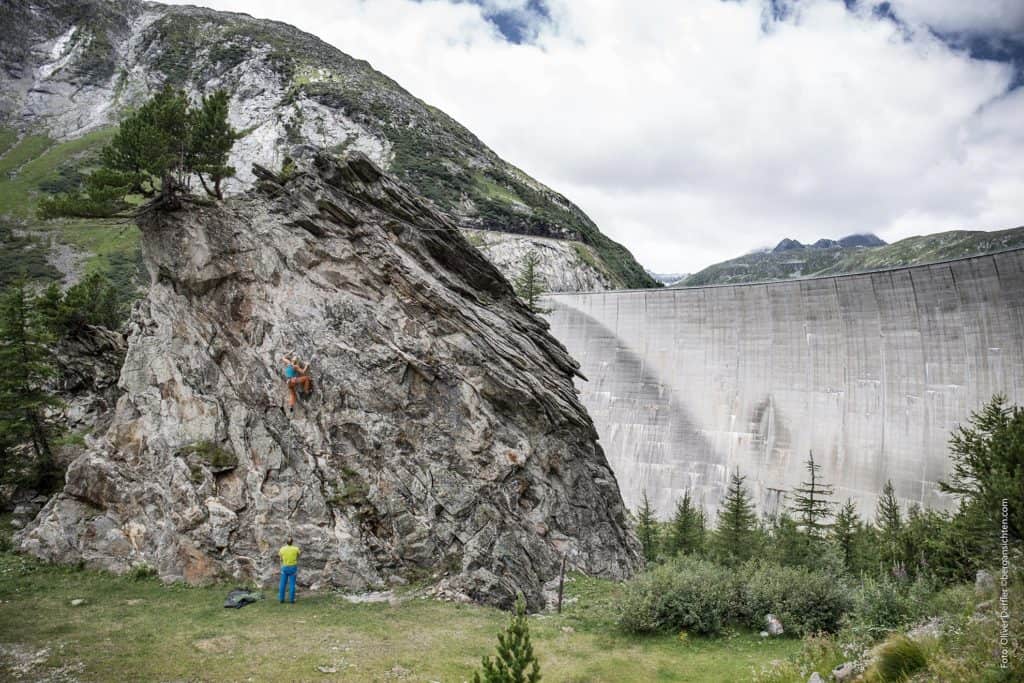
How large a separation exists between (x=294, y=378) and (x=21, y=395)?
13521mm

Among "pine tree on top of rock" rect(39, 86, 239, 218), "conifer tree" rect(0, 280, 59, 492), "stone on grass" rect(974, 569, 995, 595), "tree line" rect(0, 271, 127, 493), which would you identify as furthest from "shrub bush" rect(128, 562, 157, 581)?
"stone on grass" rect(974, 569, 995, 595)

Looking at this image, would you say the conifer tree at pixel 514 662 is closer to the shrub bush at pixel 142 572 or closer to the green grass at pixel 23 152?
the shrub bush at pixel 142 572

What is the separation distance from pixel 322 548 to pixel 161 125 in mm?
14489

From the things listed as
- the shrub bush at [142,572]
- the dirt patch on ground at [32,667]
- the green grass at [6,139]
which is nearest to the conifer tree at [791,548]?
the shrub bush at [142,572]

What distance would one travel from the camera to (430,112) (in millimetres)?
114125

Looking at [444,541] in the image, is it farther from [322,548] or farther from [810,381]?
[810,381]

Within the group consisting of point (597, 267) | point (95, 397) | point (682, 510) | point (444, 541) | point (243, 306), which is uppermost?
point (597, 267)

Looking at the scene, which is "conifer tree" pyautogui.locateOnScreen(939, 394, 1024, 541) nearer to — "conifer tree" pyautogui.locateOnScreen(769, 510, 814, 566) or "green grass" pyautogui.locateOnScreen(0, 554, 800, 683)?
"green grass" pyautogui.locateOnScreen(0, 554, 800, 683)

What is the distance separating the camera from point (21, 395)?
2089 centimetres

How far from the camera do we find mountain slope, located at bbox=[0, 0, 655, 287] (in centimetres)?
8594

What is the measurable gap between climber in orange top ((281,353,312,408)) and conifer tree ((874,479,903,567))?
17.0 metres

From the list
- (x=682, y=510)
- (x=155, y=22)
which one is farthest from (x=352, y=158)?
(x=155, y=22)

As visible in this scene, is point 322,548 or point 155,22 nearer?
point 322,548

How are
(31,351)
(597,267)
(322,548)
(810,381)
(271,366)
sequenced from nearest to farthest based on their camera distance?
1. (322,548)
2. (271,366)
3. (31,351)
4. (810,381)
5. (597,267)
